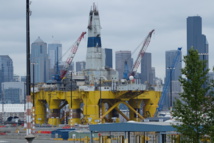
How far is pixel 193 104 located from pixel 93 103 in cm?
11265

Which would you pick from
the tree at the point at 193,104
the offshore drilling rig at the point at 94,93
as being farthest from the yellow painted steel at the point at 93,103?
the tree at the point at 193,104

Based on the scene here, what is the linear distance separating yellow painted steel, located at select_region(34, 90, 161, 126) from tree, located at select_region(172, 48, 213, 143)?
103 meters

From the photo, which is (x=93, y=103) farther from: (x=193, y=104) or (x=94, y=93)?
(x=193, y=104)

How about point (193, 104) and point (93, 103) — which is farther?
point (93, 103)

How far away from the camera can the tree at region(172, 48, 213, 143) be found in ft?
186

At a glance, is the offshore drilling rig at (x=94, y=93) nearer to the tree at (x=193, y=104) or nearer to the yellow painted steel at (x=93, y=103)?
the yellow painted steel at (x=93, y=103)

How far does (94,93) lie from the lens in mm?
169250

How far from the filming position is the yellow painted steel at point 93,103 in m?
169

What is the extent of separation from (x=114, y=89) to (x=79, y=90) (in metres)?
8.91

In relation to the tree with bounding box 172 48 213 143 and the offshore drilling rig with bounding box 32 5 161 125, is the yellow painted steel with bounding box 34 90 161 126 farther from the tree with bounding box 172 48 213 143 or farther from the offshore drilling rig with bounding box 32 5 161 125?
the tree with bounding box 172 48 213 143

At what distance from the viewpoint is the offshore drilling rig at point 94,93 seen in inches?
6642

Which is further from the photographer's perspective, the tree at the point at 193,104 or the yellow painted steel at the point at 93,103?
the yellow painted steel at the point at 93,103

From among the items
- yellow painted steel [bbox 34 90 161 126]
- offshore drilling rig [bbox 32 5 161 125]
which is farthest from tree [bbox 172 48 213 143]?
offshore drilling rig [bbox 32 5 161 125]

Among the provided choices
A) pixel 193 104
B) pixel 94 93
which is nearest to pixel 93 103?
pixel 94 93
